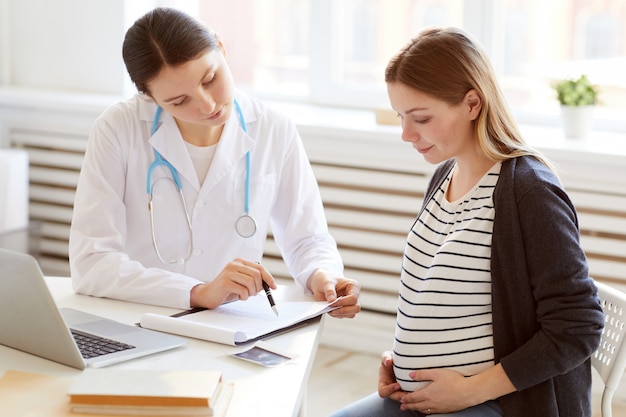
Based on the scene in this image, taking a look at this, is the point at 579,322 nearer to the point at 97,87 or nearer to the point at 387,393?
the point at 387,393

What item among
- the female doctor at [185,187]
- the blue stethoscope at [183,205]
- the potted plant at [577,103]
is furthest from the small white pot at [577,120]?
the blue stethoscope at [183,205]

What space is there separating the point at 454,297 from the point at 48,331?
2.15ft

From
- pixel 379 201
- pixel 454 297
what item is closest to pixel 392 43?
pixel 379 201

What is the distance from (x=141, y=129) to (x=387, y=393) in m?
0.80

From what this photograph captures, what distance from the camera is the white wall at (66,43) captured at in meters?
3.58

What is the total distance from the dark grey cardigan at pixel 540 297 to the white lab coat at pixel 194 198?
19.9 inches

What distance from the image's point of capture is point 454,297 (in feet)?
4.93

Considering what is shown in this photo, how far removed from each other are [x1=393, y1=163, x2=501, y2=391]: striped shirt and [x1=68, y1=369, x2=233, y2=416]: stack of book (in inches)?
16.1

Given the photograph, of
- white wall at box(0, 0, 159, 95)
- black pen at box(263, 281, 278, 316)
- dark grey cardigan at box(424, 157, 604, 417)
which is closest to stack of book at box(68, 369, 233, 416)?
black pen at box(263, 281, 278, 316)

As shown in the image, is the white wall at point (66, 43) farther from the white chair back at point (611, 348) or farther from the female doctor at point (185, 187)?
the white chair back at point (611, 348)

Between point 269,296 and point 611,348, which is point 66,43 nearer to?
point 269,296

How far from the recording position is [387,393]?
1.63 metres

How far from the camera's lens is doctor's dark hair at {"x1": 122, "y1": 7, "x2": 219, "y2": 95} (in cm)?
182

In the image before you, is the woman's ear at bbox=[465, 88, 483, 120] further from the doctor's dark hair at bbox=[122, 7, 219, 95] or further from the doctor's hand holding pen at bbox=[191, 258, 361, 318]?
the doctor's dark hair at bbox=[122, 7, 219, 95]
